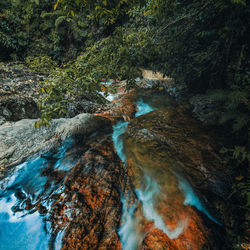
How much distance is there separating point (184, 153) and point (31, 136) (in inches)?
129

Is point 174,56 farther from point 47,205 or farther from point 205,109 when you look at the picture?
point 47,205

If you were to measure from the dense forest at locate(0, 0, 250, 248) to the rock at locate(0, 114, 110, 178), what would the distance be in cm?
55

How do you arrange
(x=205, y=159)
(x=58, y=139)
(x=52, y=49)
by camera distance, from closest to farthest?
1. (x=205, y=159)
2. (x=58, y=139)
3. (x=52, y=49)

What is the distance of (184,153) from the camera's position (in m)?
2.96

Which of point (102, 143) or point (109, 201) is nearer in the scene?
point (109, 201)

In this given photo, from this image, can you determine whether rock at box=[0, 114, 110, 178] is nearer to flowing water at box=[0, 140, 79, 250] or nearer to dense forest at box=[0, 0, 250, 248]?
flowing water at box=[0, 140, 79, 250]

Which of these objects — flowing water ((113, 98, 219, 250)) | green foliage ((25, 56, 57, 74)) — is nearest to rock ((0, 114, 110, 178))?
green foliage ((25, 56, 57, 74))

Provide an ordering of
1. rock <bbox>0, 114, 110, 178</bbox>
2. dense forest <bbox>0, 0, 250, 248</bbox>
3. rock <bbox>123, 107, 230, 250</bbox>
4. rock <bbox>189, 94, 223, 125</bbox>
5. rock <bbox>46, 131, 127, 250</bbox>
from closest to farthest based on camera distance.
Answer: rock <bbox>46, 131, 127, 250</bbox>
rock <bbox>123, 107, 230, 250</bbox>
dense forest <bbox>0, 0, 250, 248</bbox>
rock <bbox>0, 114, 110, 178</bbox>
rock <bbox>189, 94, 223, 125</bbox>

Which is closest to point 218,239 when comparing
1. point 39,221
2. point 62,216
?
point 62,216

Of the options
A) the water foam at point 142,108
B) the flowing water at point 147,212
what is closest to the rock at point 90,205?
the flowing water at point 147,212

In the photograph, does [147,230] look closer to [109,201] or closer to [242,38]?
[109,201]

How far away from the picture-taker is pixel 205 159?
2.80 m

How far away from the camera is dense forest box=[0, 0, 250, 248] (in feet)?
6.88

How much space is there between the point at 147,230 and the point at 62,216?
45.9 inches
